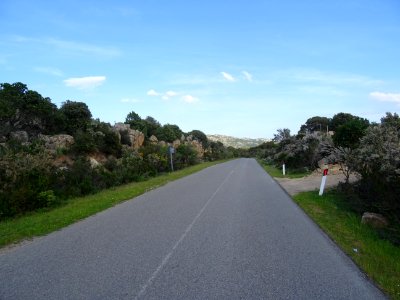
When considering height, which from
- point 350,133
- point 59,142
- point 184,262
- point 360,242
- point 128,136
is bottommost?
point 360,242

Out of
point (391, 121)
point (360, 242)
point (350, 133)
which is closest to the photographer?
point (360, 242)

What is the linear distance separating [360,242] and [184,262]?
168 inches

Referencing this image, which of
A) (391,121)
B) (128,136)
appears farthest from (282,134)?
(391,121)

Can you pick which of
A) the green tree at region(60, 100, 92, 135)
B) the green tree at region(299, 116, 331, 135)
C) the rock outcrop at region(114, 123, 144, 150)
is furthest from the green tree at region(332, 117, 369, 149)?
the green tree at region(299, 116, 331, 135)

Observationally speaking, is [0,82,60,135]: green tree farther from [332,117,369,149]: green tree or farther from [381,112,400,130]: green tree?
[381,112,400,130]: green tree

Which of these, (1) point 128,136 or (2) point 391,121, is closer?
(2) point 391,121

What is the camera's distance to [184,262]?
688 cm

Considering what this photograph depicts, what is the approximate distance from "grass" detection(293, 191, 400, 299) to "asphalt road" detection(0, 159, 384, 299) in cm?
23

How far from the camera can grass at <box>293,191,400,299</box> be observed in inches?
249

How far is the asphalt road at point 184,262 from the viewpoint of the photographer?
5.52 m

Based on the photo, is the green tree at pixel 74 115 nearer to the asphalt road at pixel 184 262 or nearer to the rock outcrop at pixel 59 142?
the rock outcrop at pixel 59 142

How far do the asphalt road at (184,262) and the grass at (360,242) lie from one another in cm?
23

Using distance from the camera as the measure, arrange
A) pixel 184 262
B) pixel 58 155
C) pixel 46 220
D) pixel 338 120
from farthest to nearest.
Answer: pixel 338 120
pixel 58 155
pixel 46 220
pixel 184 262

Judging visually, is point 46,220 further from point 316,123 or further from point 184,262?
point 316,123
